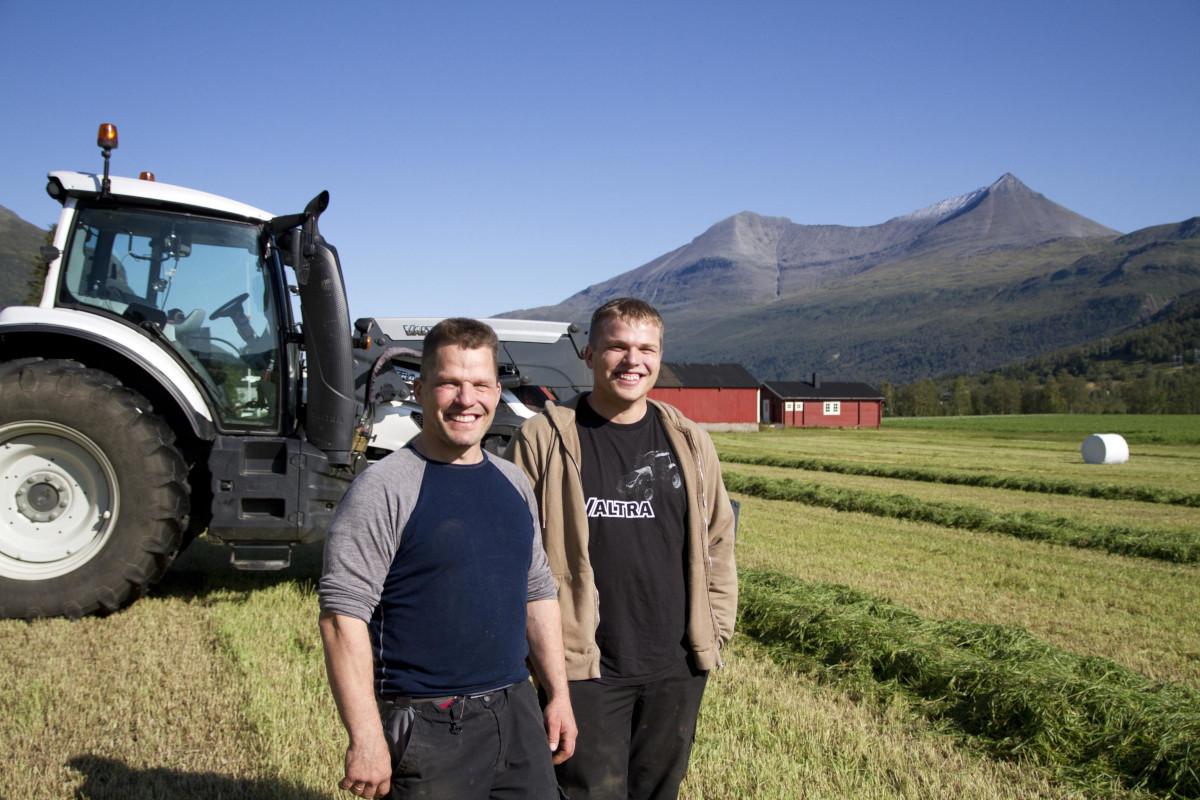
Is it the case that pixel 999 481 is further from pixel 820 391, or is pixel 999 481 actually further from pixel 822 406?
pixel 820 391

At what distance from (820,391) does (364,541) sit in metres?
69.7

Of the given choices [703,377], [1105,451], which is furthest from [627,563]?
[703,377]

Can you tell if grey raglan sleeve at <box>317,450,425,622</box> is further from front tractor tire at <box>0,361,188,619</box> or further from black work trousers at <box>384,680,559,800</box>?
front tractor tire at <box>0,361,188,619</box>

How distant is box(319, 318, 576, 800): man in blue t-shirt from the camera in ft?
7.01

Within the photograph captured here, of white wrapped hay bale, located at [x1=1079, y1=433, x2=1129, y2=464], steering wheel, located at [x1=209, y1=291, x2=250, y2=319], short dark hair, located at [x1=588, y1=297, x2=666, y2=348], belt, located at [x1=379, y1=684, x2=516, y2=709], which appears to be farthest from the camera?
white wrapped hay bale, located at [x1=1079, y1=433, x2=1129, y2=464]

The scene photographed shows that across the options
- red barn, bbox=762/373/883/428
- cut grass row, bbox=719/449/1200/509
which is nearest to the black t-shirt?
cut grass row, bbox=719/449/1200/509

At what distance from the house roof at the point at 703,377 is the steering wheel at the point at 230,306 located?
47.5m

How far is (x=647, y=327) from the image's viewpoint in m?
2.85

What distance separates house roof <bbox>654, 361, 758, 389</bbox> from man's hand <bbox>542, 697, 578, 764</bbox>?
5087cm

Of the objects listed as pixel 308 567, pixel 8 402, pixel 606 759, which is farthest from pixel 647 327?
pixel 308 567

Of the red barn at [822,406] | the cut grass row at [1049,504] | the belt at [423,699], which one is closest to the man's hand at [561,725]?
the belt at [423,699]

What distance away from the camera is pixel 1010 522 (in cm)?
1202

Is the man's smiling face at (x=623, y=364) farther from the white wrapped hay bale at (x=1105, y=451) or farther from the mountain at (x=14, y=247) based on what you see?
the mountain at (x=14, y=247)

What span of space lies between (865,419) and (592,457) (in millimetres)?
69082
